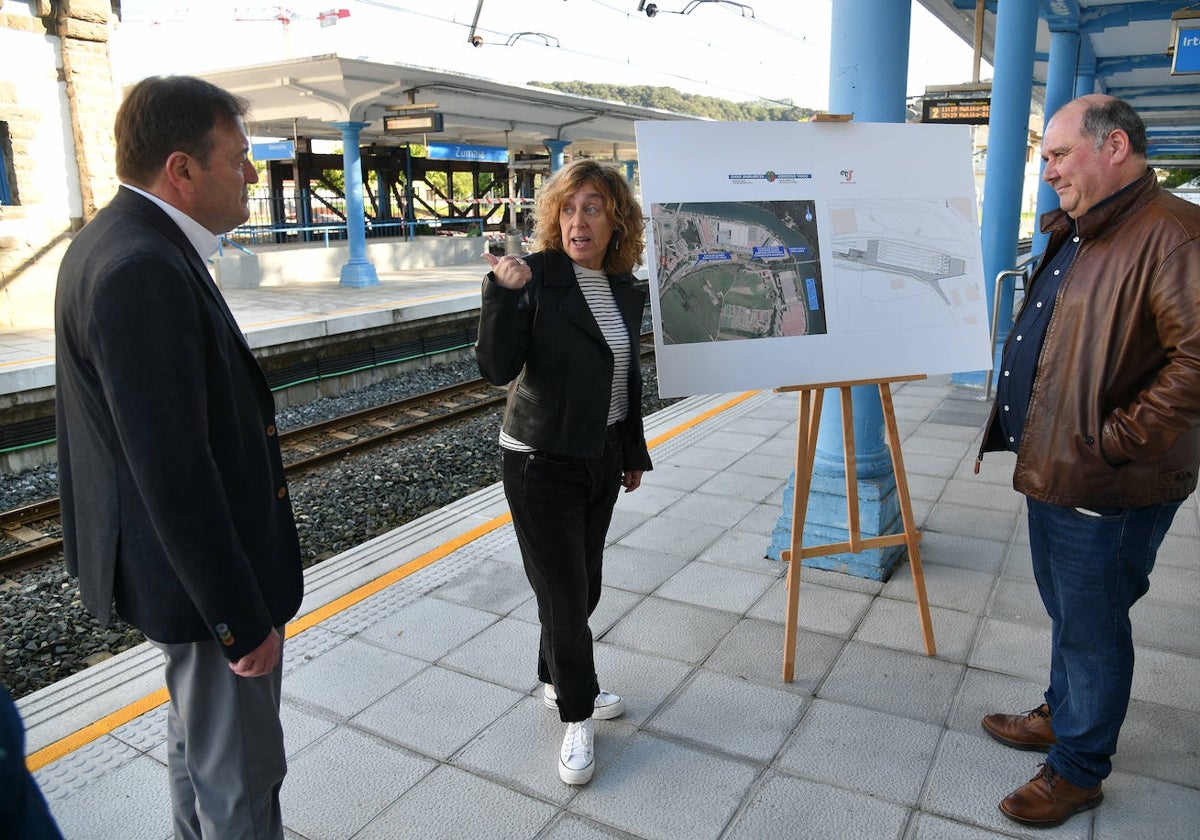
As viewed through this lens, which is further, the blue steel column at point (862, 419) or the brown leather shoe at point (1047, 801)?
the blue steel column at point (862, 419)

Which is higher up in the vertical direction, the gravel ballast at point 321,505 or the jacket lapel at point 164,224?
the jacket lapel at point 164,224

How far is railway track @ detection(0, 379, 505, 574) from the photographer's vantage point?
5.17 m

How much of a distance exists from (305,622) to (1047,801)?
2.87 metres

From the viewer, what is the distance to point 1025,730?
2725 mm

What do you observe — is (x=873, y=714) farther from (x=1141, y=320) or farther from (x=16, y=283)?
(x=16, y=283)

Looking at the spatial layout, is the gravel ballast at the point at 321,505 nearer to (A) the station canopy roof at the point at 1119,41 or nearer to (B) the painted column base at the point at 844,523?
(B) the painted column base at the point at 844,523

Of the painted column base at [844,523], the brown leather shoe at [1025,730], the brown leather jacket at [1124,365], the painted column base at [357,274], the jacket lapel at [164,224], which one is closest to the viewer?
the jacket lapel at [164,224]

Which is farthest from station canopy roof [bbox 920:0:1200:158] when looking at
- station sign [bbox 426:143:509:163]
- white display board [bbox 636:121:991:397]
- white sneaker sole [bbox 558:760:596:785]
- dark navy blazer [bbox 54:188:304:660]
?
station sign [bbox 426:143:509:163]

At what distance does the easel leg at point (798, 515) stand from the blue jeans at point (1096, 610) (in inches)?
35.0

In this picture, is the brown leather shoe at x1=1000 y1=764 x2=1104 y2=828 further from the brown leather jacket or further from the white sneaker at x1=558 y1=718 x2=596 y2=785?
the white sneaker at x1=558 y1=718 x2=596 y2=785

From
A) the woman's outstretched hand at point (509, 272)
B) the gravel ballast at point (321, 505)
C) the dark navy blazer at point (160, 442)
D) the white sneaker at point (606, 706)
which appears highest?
the woman's outstretched hand at point (509, 272)

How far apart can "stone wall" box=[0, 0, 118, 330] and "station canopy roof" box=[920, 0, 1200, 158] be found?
10407mm

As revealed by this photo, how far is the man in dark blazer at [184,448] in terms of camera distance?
1.55 m

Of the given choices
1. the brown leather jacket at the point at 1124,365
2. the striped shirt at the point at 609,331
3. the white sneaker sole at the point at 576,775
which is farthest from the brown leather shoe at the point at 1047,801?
the striped shirt at the point at 609,331
